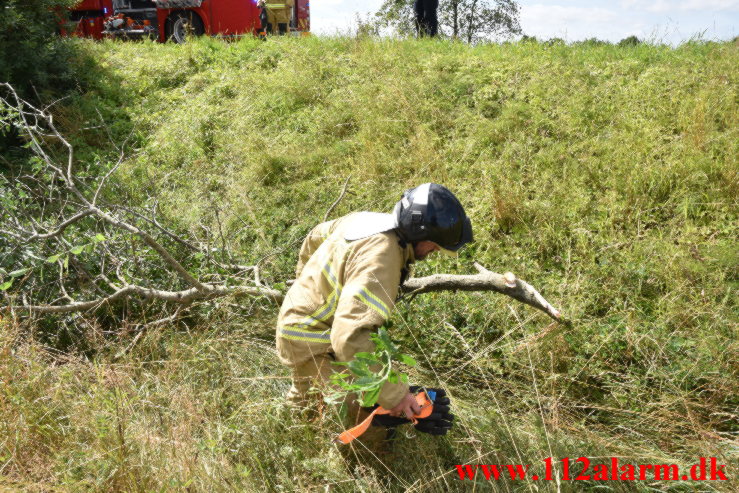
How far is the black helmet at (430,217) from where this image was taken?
2.55 meters

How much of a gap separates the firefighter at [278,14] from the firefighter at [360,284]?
11.3 meters

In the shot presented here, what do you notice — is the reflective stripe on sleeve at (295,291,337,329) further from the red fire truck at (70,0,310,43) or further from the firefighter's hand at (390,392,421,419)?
the red fire truck at (70,0,310,43)

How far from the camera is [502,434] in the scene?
2.93 metres

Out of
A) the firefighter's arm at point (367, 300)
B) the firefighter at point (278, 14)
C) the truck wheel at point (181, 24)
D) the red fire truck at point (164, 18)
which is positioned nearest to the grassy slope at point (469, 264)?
the firefighter's arm at point (367, 300)

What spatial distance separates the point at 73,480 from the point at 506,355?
2.67 m

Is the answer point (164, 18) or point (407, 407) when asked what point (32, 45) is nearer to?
point (164, 18)

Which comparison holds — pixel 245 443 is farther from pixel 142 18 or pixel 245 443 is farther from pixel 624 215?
pixel 142 18

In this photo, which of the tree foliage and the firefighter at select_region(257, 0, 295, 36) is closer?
the tree foliage

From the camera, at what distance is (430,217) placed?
8.37 feet

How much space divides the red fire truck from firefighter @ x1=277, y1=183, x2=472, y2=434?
1050 centimetres

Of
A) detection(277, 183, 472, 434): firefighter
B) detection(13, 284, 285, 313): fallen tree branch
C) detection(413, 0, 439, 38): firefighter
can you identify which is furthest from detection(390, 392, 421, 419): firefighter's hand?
detection(413, 0, 439, 38): firefighter

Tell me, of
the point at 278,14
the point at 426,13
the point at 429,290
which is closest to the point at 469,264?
the point at 429,290

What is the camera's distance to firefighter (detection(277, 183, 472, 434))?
235 cm

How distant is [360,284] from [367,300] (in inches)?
3.4
